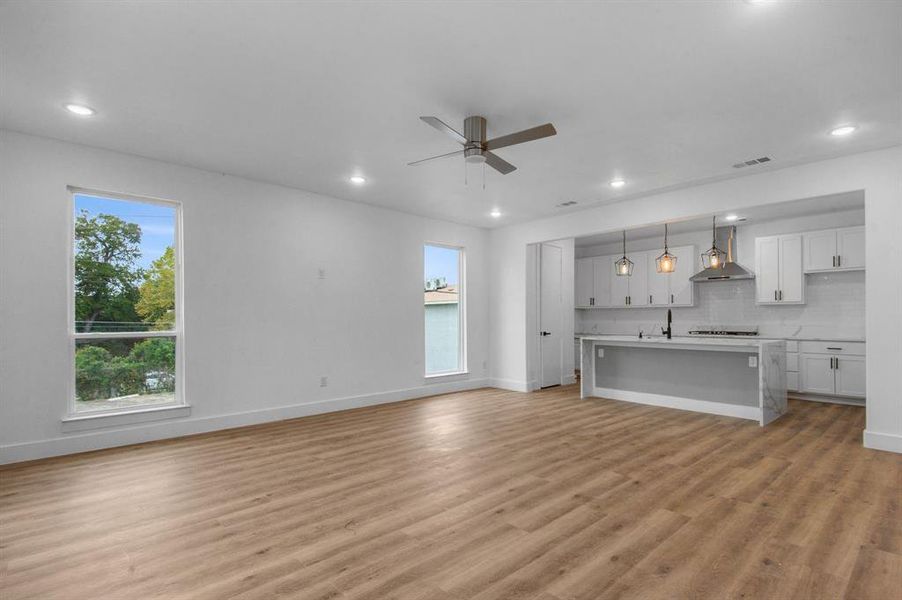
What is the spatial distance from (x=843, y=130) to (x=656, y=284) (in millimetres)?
5047

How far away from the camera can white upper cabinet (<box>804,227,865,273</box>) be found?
6484 mm

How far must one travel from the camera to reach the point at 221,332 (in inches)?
202

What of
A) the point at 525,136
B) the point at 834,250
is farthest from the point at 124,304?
the point at 834,250

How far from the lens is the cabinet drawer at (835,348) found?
633cm

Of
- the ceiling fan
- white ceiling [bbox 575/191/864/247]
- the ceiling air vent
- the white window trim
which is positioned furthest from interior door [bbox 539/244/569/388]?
the white window trim

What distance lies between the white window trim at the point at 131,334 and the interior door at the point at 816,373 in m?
8.30

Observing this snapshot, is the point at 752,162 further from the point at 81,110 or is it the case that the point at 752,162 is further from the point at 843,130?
the point at 81,110

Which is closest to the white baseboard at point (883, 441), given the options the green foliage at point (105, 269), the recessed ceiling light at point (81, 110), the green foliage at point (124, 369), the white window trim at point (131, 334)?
the white window trim at point (131, 334)

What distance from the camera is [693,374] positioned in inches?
240

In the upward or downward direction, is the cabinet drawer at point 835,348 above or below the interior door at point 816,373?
above

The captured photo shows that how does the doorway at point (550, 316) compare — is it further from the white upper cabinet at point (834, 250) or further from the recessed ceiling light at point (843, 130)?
the recessed ceiling light at point (843, 130)

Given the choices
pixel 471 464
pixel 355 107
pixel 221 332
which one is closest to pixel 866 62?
pixel 355 107

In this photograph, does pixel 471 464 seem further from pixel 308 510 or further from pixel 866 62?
pixel 866 62

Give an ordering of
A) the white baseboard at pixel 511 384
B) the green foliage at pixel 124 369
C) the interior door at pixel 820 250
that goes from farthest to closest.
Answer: the white baseboard at pixel 511 384
the interior door at pixel 820 250
the green foliage at pixel 124 369
